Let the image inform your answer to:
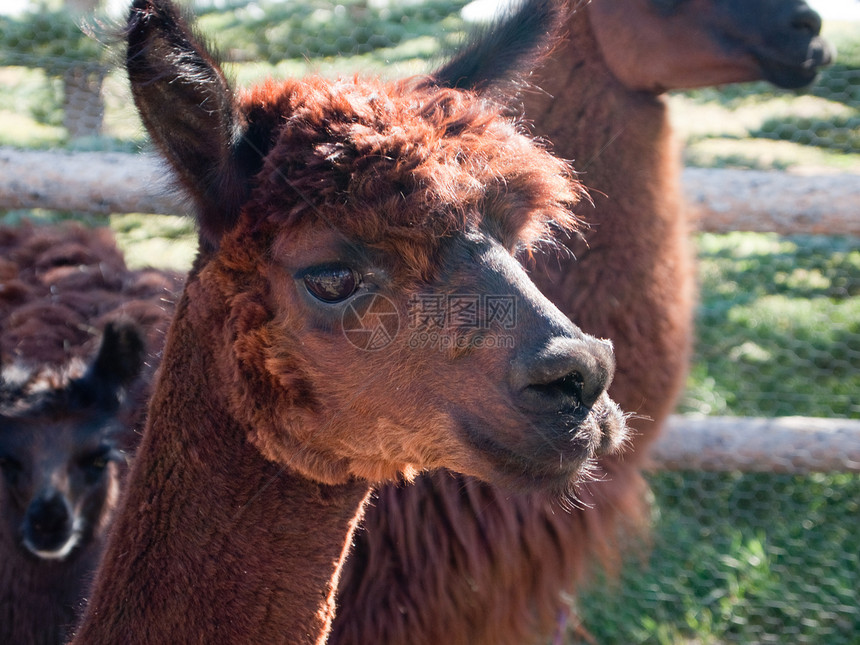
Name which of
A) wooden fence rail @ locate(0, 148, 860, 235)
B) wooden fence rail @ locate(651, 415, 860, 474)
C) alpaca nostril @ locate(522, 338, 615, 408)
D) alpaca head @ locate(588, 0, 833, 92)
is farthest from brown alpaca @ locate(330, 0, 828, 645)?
alpaca nostril @ locate(522, 338, 615, 408)

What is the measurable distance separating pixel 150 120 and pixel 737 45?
2352 millimetres

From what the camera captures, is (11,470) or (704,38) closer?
(11,470)

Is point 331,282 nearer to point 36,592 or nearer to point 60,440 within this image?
point 60,440

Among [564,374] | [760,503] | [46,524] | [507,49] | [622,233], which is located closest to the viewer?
[564,374]

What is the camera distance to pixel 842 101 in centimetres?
571

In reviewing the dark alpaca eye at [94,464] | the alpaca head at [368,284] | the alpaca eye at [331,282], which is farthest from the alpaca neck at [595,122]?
the dark alpaca eye at [94,464]

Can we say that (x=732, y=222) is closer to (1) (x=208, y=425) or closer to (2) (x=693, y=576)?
(2) (x=693, y=576)

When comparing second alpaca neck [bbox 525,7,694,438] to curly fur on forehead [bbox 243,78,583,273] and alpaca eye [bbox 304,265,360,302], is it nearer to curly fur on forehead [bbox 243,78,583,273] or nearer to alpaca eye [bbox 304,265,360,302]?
curly fur on forehead [bbox 243,78,583,273]

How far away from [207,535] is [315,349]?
46cm

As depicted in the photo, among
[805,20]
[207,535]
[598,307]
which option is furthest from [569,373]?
[805,20]

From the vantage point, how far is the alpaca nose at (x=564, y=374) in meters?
1.29

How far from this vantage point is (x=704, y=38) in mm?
2865

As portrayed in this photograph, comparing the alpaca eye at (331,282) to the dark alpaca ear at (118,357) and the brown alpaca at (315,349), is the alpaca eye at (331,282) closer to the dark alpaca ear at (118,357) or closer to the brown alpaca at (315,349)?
the brown alpaca at (315,349)

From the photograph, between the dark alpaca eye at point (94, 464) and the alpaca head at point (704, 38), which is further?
the alpaca head at point (704, 38)
